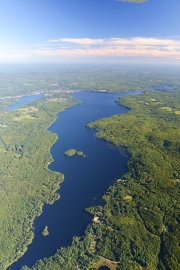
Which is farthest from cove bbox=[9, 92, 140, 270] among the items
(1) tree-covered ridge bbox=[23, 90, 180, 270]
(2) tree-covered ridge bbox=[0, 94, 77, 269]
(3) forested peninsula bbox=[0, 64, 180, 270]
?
(1) tree-covered ridge bbox=[23, 90, 180, 270]

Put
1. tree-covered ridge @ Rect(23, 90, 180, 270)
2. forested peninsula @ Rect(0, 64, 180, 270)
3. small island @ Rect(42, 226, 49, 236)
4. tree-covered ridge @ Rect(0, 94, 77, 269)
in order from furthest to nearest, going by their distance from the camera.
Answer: small island @ Rect(42, 226, 49, 236) → tree-covered ridge @ Rect(0, 94, 77, 269) → forested peninsula @ Rect(0, 64, 180, 270) → tree-covered ridge @ Rect(23, 90, 180, 270)

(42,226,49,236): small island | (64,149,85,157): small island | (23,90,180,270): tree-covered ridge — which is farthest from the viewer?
(64,149,85,157): small island

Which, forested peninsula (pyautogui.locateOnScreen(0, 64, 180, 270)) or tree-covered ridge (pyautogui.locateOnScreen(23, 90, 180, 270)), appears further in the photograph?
forested peninsula (pyautogui.locateOnScreen(0, 64, 180, 270))

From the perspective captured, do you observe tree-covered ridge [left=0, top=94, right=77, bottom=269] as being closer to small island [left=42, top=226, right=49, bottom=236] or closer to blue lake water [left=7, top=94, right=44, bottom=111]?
small island [left=42, top=226, right=49, bottom=236]

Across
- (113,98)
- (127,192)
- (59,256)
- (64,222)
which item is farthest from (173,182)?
(113,98)

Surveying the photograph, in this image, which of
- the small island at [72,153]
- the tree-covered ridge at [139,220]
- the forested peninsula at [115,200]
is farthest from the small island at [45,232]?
the small island at [72,153]

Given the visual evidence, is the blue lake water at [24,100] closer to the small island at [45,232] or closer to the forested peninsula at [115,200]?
the forested peninsula at [115,200]

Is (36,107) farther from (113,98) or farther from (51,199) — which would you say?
(51,199)

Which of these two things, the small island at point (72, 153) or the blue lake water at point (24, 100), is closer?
the small island at point (72, 153)
